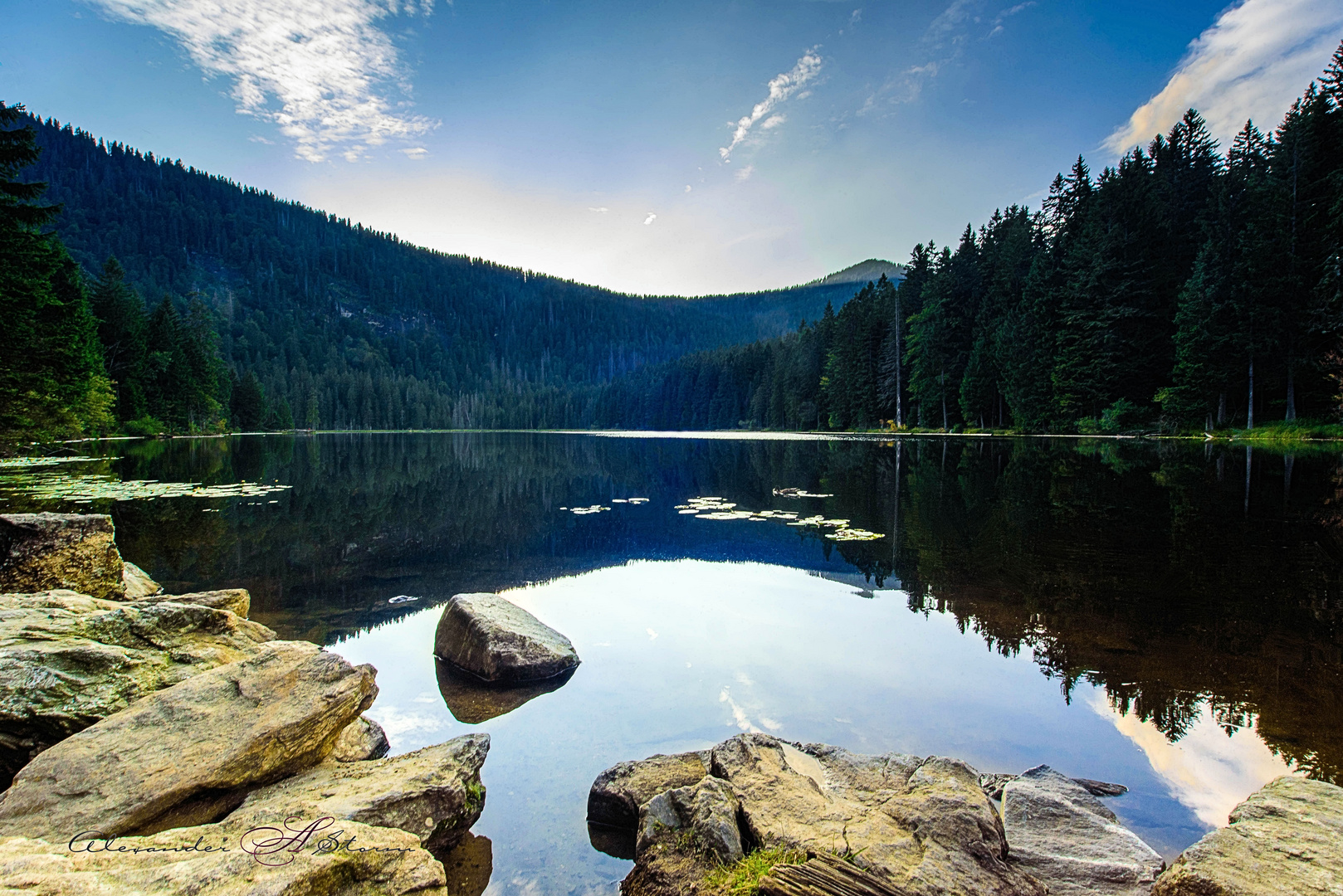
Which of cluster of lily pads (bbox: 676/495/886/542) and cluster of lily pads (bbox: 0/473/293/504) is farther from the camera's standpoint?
cluster of lily pads (bbox: 0/473/293/504)

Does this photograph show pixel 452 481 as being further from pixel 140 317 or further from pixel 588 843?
pixel 140 317

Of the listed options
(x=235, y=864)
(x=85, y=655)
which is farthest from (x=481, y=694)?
(x=235, y=864)

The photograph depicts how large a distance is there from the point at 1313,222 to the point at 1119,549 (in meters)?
34.8

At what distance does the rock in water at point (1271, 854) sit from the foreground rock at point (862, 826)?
73 centimetres

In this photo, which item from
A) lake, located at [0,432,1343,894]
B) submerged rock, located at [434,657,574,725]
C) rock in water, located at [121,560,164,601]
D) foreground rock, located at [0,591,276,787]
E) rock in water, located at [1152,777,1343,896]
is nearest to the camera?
rock in water, located at [1152,777,1343,896]

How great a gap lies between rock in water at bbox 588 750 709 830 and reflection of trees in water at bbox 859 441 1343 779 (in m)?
3.65

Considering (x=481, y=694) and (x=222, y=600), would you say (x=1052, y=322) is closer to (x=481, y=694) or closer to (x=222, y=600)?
(x=481, y=694)

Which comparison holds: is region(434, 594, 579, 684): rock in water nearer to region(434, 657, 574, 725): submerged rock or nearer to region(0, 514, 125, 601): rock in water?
region(434, 657, 574, 725): submerged rock

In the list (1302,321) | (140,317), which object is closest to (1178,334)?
(1302,321)

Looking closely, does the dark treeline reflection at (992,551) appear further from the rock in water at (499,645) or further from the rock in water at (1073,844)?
the rock in water at (499,645)

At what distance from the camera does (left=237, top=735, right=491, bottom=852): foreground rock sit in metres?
3.33

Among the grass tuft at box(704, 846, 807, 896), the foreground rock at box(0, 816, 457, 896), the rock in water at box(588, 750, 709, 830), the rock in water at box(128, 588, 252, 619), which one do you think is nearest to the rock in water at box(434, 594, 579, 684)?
the rock in water at box(588, 750, 709, 830)

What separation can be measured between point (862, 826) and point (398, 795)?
8.73 feet

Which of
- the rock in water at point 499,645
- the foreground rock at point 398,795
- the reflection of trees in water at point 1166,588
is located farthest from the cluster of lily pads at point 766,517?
the foreground rock at point 398,795
